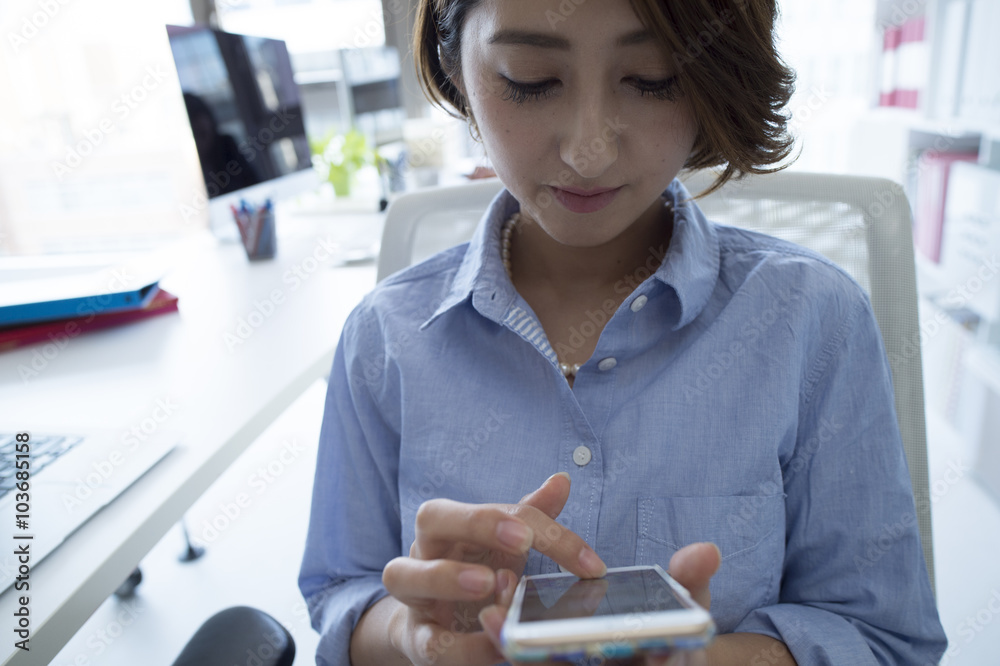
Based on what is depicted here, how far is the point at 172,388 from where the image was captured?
2.89 feet

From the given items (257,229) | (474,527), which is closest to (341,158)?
(257,229)

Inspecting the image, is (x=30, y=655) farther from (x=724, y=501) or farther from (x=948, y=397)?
(x=948, y=397)

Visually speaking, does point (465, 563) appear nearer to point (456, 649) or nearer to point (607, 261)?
point (456, 649)

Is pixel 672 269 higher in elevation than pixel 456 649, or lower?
higher

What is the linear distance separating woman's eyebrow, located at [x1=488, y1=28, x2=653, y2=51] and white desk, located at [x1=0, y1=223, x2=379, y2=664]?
51 cm

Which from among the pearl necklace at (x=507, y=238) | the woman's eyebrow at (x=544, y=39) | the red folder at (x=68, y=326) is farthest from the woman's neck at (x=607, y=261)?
the red folder at (x=68, y=326)

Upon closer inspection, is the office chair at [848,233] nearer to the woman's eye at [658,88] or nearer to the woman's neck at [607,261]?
the woman's neck at [607,261]

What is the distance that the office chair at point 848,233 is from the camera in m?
0.72

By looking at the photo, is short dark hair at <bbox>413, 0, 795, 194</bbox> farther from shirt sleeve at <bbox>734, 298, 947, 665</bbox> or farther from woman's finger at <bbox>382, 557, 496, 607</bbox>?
woman's finger at <bbox>382, 557, 496, 607</bbox>

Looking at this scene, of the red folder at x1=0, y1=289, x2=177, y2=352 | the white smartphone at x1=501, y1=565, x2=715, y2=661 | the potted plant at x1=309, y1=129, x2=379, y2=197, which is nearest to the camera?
the white smartphone at x1=501, y1=565, x2=715, y2=661

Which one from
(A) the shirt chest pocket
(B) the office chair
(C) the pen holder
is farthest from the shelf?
(C) the pen holder

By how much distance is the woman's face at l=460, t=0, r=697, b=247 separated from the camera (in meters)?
0.56

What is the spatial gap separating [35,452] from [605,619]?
0.64 m

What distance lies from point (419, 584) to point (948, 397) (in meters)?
2.32
